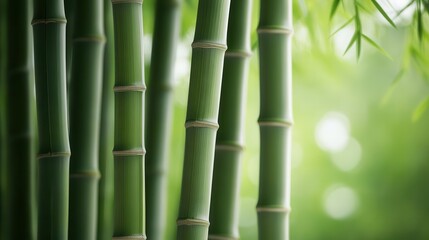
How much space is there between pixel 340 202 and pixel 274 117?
8.72 feet

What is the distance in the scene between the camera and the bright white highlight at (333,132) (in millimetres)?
3080

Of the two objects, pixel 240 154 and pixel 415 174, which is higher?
pixel 240 154

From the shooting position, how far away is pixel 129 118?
0.63 meters

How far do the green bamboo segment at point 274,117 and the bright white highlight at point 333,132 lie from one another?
7.90 ft

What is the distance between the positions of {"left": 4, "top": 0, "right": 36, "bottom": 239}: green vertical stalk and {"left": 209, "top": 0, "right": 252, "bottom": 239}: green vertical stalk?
0.27 metres

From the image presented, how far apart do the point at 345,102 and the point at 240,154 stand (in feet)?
8.27

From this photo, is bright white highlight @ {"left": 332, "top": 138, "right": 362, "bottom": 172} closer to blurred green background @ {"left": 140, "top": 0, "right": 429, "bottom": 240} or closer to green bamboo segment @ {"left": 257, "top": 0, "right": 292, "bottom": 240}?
blurred green background @ {"left": 140, "top": 0, "right": 429, "bottom": 240}

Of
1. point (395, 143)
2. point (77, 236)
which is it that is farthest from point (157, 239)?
point (395, 143)

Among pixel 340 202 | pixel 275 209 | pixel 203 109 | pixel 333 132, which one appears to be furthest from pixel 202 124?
pixel 340 202

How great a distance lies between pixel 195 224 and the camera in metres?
0.61

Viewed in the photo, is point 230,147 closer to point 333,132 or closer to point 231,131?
point 231,131

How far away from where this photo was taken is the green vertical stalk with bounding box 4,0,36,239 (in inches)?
33.0

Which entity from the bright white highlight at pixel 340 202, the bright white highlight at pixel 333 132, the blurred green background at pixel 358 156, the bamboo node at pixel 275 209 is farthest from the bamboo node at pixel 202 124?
the bright white highlight at pixel 340 202

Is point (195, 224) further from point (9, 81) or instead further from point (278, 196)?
point (9, 81)
